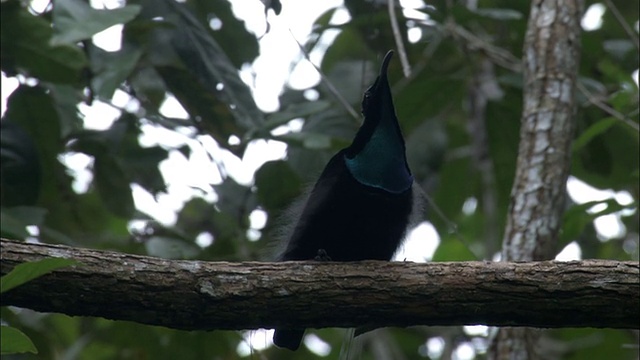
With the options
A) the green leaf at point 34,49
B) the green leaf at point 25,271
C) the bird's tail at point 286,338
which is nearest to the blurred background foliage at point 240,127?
the green leaf at point 34,49

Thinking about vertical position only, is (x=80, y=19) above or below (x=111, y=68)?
below

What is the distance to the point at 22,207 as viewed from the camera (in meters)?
4.03

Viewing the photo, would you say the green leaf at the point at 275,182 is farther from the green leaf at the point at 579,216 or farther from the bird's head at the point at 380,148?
the green leaf at the point at 579,216

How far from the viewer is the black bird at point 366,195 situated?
358 centimetres

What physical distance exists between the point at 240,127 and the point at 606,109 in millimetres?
1621

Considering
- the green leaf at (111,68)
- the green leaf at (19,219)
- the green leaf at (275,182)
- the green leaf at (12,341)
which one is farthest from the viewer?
the green leaf at (275,182)

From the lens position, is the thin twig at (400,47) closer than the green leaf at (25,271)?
No

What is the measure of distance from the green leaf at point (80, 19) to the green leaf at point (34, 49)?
27cm

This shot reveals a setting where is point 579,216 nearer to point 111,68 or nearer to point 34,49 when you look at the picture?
point 111,68

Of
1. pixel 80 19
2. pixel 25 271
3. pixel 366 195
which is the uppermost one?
pixel 80 19

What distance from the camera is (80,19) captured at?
371 centimetres

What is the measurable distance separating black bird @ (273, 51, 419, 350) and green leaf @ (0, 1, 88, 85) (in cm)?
119

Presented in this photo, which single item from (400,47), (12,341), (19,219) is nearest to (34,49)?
(19,219)

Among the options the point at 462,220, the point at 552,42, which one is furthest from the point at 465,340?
the point at 552,42
